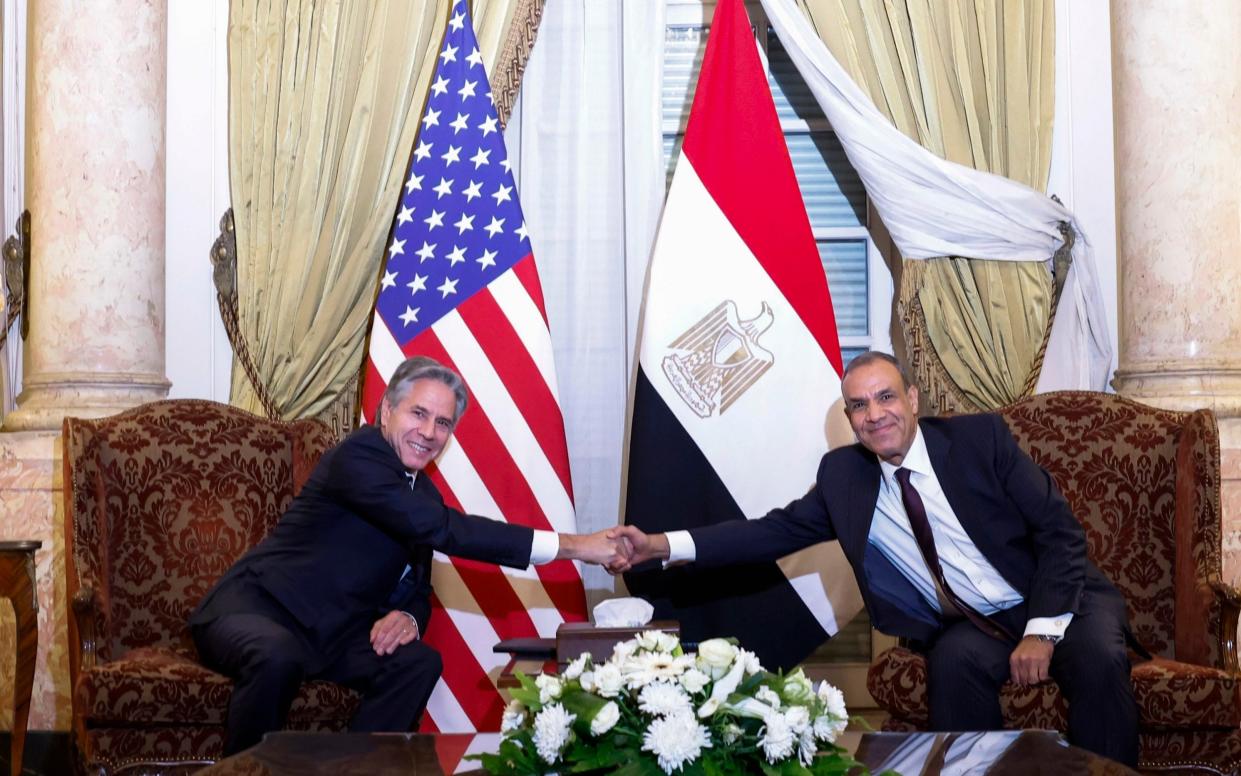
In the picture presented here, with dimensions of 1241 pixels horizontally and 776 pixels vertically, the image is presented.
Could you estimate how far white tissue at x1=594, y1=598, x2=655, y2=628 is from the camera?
337 centimetres

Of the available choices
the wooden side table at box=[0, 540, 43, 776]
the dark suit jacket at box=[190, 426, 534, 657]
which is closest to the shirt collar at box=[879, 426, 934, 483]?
the dark suit jacket at box=[190, 426, 534, 657]

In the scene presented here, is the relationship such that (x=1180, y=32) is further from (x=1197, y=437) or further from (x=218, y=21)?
(x=218, y=21)

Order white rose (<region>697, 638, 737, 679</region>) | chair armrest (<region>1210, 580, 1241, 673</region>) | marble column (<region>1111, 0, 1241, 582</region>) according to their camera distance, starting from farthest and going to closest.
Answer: marble column (<region>1111, 0, 1241, 582</region>)
chair armrest (<region>1210, 580, 1241, 673</region>)
white rose (<region>697, 638, 737, 679</region>)

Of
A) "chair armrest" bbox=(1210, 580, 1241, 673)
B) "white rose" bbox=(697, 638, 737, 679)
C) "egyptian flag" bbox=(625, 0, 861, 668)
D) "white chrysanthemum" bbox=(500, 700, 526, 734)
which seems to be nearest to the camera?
"white rose" bbox=(697, 638, 737, 679)

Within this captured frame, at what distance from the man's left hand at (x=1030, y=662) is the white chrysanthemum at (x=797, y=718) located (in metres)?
1.45

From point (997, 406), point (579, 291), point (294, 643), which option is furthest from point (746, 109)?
point (294, 643)

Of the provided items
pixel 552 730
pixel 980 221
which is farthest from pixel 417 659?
pixel 980 221

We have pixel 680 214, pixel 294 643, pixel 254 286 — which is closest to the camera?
pixel 294 643

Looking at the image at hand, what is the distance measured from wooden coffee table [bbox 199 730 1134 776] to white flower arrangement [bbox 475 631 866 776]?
38 cm

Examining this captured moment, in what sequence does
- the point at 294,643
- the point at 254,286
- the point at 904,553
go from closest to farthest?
the point at 294,643 < the point at 904,553 < the point at 254,286

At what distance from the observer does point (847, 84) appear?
185 inches

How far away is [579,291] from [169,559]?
69.0 inches

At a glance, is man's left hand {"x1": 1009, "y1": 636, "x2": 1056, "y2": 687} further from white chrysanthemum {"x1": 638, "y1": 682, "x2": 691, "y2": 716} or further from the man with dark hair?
white chrysanthemum {"x1": 638, "y1": 682, "x2": 691, "y2": 716}

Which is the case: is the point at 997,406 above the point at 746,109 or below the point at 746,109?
below
